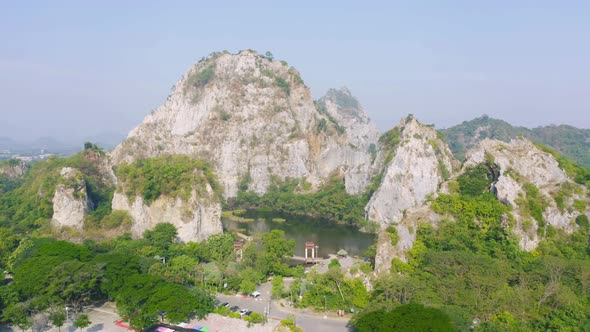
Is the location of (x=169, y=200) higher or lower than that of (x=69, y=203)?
higher

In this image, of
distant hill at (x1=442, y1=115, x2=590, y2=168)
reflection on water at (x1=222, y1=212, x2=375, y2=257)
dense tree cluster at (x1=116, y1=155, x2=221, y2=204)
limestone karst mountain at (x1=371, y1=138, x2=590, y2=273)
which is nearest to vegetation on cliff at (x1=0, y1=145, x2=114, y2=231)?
dense tree cluster at (x1=116, y1=155, x2=221, y2=204)

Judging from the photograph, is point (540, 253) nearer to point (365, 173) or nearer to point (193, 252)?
point (193, 252)

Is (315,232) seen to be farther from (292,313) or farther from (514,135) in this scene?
(514,135)

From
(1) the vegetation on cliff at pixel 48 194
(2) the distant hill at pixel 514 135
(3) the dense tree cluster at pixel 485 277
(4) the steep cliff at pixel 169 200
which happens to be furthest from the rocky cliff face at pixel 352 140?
(1) the vegetation on cliff at pixel 48 194

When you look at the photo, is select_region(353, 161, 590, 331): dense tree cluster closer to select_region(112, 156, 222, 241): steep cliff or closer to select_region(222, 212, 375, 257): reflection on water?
select_region(222, 212, 375, 257): reflection on water

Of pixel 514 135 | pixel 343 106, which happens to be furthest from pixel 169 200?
pixel 514 135

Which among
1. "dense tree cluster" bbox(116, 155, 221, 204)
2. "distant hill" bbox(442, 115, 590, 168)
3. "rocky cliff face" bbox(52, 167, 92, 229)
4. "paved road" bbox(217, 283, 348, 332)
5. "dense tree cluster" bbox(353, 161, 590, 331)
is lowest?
"paved road" bbox(217, 283, 348, 332)
